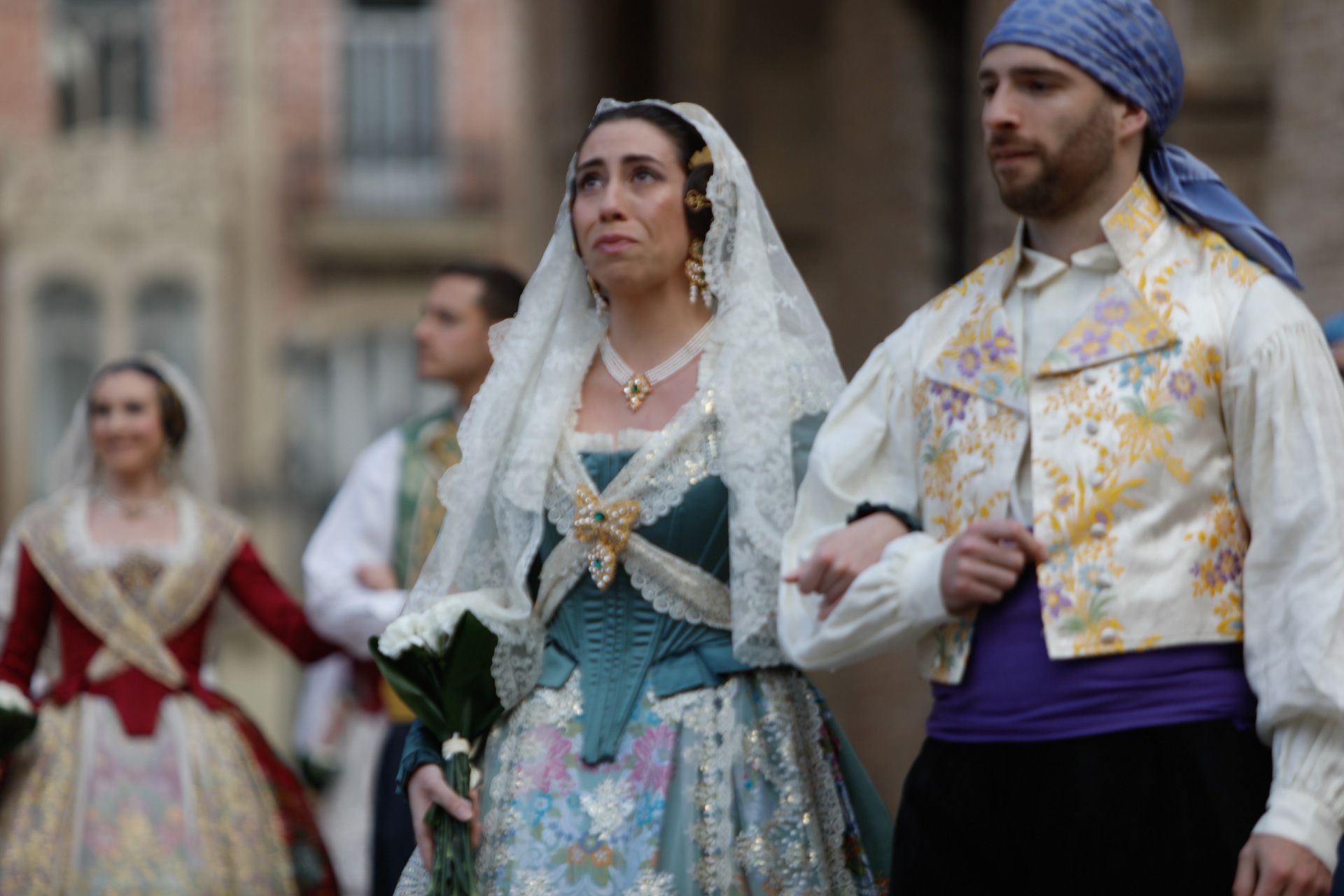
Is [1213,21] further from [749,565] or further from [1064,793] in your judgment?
[1064,793]

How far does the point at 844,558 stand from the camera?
3.28 metres

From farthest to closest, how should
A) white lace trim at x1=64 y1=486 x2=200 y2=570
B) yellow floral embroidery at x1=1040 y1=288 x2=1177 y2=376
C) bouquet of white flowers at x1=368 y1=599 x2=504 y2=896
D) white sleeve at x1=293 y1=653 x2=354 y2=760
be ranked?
white sleeve at x1=293 y1=653 x2=354 y2=760, white lace trim at x1=64 y1=486 x2=200 y2=570, bouquet of white flowers at x1=368 y1=599 x2=504 y2=896, yellow floral embroidery at x1=1040 y1=288 x2=1177 y2=376

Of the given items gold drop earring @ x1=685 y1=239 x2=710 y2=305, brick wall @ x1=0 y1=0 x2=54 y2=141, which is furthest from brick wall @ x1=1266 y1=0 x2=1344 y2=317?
brick wall @ x1=0 y1=0 x2=54 y2=141

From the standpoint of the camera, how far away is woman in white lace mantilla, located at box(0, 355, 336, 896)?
17.6 feet

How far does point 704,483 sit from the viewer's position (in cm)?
390

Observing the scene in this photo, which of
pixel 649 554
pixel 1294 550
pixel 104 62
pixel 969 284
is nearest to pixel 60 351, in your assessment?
pixel 104 62

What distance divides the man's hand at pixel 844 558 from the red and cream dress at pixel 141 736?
2.59 m

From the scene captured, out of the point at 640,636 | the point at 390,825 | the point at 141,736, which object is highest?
the point at 640,636

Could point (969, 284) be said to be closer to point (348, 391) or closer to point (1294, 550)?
point (1294, 550)

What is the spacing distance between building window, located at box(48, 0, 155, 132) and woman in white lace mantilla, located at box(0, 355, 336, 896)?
16380mm

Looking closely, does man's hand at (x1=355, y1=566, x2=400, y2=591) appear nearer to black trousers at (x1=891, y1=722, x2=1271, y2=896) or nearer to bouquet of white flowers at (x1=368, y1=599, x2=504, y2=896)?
bouquet of white flowers at (x1=368, y1=599, x2=504, y2=896)

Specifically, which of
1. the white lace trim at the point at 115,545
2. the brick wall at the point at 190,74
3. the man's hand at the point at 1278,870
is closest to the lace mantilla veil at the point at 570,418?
the man's hand at the point at 1278,870

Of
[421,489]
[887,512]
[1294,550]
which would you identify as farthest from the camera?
[421,489]

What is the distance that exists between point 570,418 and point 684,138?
1.83ft
